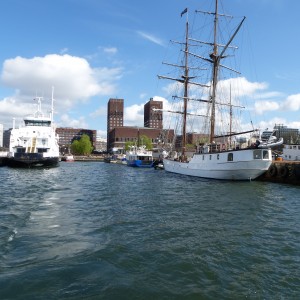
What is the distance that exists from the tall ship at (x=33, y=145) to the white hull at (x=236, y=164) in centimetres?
2947

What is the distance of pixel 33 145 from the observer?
204 ft

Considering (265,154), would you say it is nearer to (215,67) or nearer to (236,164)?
(236,164)

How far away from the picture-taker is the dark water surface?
8.19 metres

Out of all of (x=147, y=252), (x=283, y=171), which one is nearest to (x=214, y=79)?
(x=283, y=171)

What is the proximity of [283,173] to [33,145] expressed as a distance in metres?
44.4

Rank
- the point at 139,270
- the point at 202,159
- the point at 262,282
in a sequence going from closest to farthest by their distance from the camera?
the point at 262,282
the point at 139,270
the point at 202,159

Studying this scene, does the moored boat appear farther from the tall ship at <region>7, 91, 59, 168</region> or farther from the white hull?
the white hull

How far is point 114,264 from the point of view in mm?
9766

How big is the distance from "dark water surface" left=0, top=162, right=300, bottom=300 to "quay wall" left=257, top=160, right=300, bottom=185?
19402 millimetres

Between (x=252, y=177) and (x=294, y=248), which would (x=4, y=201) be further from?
(x=252, y=177)

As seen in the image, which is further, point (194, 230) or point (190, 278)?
point (194, 230)

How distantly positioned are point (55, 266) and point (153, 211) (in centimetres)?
Result: 944

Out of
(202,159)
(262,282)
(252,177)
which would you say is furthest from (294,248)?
→ (202,159)

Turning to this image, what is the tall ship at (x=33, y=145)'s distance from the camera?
5731 centimetres
